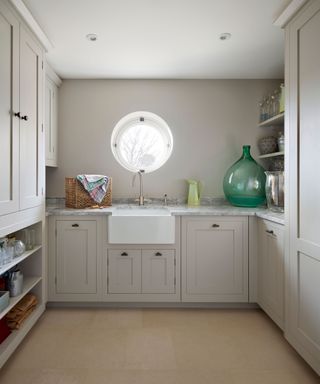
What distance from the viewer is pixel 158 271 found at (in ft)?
8.30

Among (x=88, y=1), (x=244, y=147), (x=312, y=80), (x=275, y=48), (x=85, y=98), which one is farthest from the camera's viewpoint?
(x=85, y=98)

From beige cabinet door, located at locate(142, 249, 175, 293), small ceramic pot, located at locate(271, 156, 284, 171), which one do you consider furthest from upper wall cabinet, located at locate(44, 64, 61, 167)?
small ceramic pot, located at locate(271, 156, 284, 171)

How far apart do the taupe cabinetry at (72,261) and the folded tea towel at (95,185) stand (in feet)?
1.05

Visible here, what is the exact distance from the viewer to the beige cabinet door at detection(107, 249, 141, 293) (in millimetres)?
2529

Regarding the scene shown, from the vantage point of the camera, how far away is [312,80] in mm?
1661

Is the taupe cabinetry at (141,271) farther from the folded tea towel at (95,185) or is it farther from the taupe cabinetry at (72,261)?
the folded tea towel at (95,185)

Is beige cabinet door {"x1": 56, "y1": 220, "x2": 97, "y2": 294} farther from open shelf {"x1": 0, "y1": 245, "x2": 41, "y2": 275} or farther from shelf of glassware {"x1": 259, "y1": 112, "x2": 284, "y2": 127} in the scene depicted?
shelf of glassware {"x1": 259, "y1": 112, "x2": 284, "y2": 127}

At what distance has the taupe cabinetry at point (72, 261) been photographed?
2.54 meters

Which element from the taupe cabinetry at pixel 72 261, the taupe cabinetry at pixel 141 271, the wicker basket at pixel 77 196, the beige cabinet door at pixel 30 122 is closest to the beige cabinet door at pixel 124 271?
the taupe cabinetry at pixel 141 271

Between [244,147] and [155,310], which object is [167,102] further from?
[155,310]

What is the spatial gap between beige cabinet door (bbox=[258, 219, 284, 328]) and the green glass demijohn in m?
0.38

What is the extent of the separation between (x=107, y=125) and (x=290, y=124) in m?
1.85

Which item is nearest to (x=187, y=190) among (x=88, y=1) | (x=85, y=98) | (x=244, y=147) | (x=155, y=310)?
(x=244, y=147)

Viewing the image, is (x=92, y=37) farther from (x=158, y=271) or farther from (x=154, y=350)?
(x=154, y=350)
